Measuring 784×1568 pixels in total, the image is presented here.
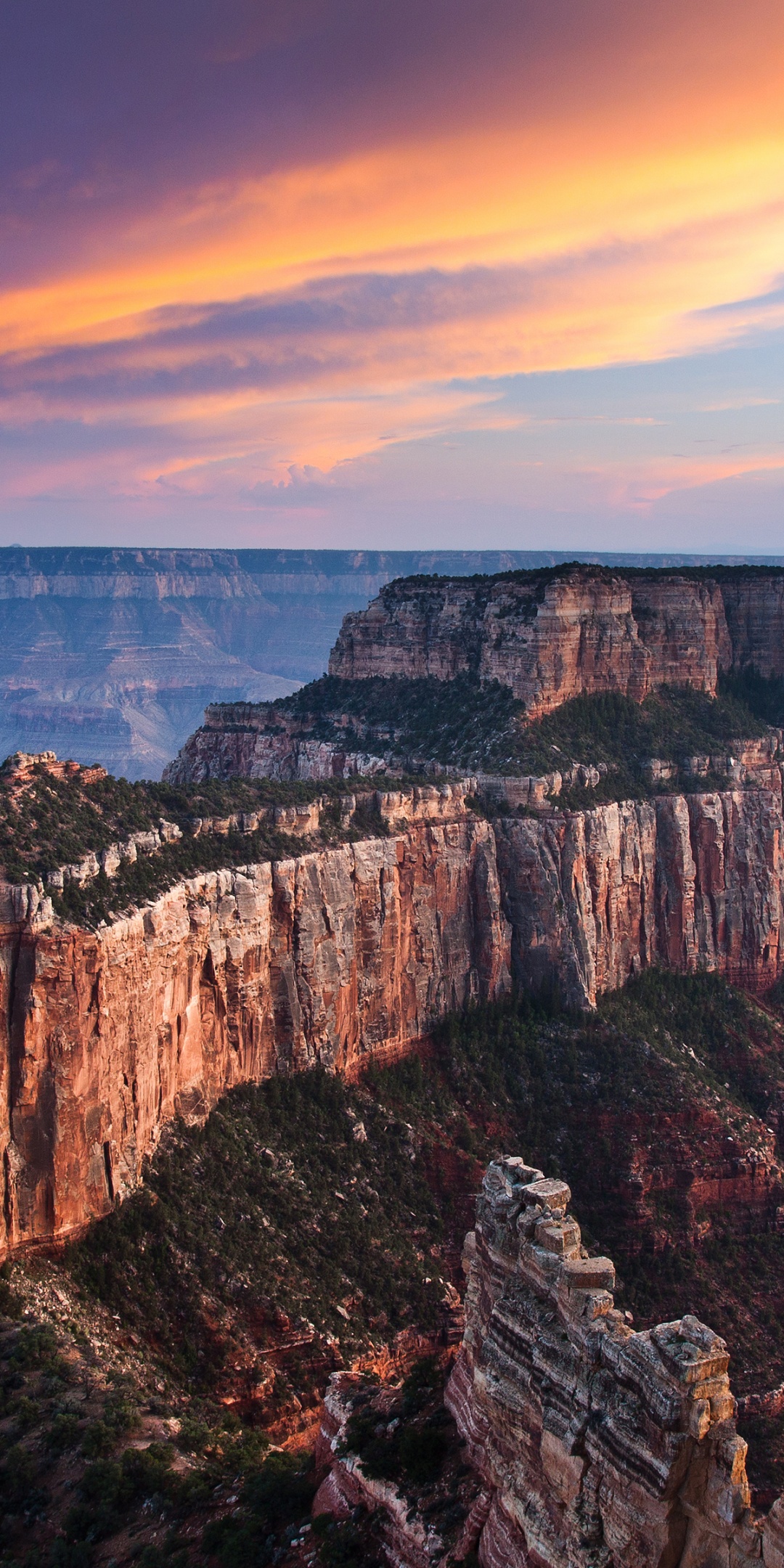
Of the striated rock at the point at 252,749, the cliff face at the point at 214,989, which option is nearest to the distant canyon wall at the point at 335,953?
the cliff face at the point at 214,989

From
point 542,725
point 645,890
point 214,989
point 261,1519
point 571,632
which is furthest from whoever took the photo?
point 571,632

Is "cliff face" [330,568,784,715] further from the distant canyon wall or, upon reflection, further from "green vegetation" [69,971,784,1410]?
"green vegetation" [69,971,784,1410]

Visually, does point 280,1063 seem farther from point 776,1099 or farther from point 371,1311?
point 776,1099

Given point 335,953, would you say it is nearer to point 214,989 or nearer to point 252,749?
point 214,989

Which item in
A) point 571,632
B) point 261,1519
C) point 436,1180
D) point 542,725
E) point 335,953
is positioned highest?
point 571,632

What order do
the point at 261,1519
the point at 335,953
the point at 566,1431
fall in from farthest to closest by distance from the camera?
the point at 335,953
the point at 261,1519
the point at 566,1431

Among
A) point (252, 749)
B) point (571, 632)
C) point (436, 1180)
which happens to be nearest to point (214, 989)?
point (436, 1180)
